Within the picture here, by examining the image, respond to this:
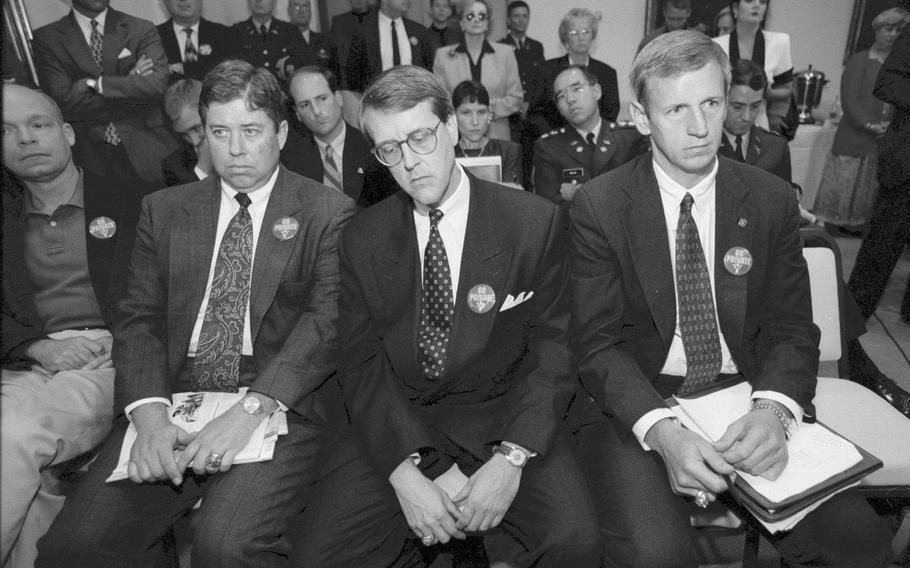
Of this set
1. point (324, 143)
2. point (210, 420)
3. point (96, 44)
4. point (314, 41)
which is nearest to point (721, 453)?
point (210, 420)

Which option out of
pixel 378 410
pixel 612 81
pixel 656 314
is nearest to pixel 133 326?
pixel 378 410

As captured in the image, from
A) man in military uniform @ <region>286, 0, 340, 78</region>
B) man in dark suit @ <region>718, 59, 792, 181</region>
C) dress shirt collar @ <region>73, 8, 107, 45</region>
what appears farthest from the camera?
man in military uniform @ <region>286, 0, 340, 78</region>

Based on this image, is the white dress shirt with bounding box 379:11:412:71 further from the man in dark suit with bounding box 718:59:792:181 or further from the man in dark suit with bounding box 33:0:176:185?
the man in dark suit with bounding box 718:59:792:181

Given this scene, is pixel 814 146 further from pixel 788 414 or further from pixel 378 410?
pixel 378 410

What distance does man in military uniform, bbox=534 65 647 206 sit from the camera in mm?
3486

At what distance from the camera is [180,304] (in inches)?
70.8

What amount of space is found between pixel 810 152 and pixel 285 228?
5029mm

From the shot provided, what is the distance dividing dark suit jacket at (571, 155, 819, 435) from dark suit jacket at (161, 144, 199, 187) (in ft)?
7.18

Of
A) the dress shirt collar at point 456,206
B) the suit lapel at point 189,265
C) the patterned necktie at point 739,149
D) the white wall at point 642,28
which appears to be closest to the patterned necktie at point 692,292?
the dress shirt collar at point 456,206

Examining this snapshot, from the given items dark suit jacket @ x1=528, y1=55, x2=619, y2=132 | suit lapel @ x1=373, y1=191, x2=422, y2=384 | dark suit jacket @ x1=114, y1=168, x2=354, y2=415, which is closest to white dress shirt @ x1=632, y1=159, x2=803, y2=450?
suit lapel @ x1=373, y1=191, x2=422, y2=384

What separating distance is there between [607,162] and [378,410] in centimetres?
235

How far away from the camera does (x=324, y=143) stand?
3.41 meters

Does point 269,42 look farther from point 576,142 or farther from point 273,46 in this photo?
point 576,142

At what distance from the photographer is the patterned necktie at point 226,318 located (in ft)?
5.85
